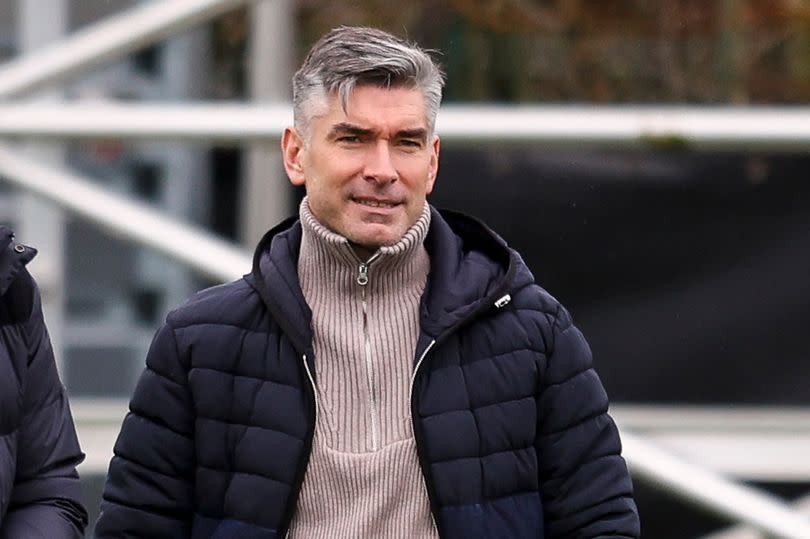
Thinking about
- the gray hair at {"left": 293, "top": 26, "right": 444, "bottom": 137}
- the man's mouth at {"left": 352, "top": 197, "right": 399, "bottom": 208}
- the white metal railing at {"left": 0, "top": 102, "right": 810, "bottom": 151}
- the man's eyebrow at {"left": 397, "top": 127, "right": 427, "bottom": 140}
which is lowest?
the white metal railing at {"left": 0, "top": 102, "right": 810, "bottom": 151}

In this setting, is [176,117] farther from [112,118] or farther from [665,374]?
[665,374]

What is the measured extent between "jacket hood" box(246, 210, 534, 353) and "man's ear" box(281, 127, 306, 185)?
86 mm

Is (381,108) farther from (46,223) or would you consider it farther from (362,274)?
(46,223)

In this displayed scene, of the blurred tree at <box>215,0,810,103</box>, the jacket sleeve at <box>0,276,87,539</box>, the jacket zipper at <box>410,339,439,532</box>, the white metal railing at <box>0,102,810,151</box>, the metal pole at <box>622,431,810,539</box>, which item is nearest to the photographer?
the jacket zipper at <box>410,339,439,532</box>

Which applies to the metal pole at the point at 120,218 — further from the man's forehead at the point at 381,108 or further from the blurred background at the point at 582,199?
the man's forehead at the point at 381,108

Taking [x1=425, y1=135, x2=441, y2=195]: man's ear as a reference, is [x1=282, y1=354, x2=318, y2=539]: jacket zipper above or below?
below

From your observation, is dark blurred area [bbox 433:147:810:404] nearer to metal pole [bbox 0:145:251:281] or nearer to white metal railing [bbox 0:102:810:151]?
white metal railing [bbox 0:102:810:151]

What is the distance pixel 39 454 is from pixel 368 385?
54 cm

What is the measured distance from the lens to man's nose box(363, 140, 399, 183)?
120 inches

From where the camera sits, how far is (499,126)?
18.5ft

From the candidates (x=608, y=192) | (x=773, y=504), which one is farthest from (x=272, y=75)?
(x=773, y=504)

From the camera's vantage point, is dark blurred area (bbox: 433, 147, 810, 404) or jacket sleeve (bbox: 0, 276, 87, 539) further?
dark blurred area (bbox: 433, 147, 810, 404)

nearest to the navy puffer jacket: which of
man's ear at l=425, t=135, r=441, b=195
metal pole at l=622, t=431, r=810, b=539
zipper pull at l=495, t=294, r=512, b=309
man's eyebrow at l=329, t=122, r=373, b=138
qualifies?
zipper pull at l=495, t=294, r=512, b=309

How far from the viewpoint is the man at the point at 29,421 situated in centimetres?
311
